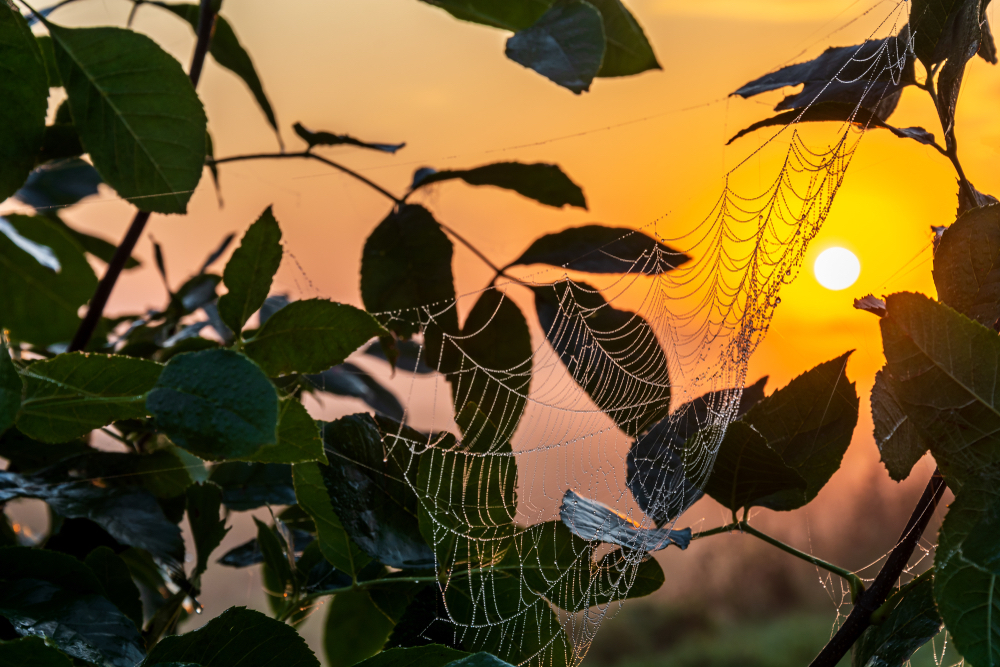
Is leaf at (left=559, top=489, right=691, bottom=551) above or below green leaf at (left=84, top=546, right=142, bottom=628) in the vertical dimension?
above

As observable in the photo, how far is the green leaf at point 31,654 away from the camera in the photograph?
174 millimetres

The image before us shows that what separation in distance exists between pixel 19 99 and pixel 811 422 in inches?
14.4

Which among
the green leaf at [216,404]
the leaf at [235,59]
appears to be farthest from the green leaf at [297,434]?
the leaf at [235,59]

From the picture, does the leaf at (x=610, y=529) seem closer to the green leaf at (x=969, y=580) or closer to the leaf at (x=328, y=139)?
the green leaf at (x=969, y=580)

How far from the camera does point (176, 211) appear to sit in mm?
341

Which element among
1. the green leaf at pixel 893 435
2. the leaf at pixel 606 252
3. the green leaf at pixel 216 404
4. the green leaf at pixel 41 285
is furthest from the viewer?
the green leaf at pixel 41 285

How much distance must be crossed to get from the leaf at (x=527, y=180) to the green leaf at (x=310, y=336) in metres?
0.17

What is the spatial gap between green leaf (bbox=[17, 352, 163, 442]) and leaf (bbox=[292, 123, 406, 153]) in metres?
0.23

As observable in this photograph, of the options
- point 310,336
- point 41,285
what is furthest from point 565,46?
point 41,285

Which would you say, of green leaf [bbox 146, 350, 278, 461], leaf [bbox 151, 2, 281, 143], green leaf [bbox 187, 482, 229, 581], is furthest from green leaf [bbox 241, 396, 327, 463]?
leaf [bbox 151, 2, 281, 143]

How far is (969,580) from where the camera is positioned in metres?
0.22

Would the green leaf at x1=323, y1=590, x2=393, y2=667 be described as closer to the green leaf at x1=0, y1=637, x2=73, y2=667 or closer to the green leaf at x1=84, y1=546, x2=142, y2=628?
the green leaf at x1=84, y1=546, x2=142, y2=628

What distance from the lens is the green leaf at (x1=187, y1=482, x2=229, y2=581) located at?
0.34m

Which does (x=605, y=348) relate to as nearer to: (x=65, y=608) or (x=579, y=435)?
(x=579, y=435)
